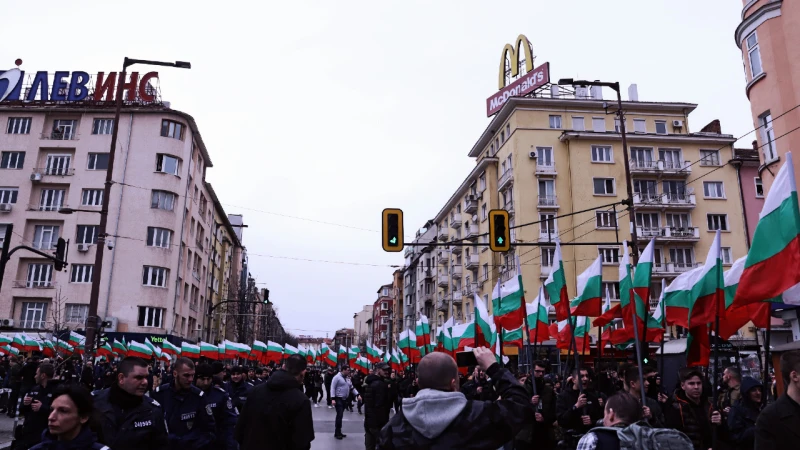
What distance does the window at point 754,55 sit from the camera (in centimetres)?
2067

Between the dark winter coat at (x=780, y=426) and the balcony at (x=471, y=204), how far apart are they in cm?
5361

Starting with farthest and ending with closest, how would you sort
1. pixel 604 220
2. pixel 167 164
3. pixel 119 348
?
pixel 167 164
pixel 604 220
pixel 119 348

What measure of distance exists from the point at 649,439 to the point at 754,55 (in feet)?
69.8

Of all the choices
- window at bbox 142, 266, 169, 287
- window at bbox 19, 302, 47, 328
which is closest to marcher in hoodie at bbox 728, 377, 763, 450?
window at bbox 142, 266, 169, 287

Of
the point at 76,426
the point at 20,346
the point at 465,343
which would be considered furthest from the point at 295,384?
the point at 20,346

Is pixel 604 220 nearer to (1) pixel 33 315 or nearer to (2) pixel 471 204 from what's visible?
(2) pixel 471 204

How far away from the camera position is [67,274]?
150ft

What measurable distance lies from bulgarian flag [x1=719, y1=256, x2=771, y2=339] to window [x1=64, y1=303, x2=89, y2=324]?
4406 centimetres

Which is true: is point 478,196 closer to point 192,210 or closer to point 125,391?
point 192,210

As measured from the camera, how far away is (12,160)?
160ft

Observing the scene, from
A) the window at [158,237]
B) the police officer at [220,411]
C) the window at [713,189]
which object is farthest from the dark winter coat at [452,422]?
the window at [713,189]

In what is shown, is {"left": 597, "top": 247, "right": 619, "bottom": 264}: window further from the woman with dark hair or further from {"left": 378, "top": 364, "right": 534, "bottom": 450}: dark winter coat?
the woman with dark hair

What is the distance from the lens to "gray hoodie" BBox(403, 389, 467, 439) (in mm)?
3449

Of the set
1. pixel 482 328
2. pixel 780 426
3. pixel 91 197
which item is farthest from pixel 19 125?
pixel 780 426
